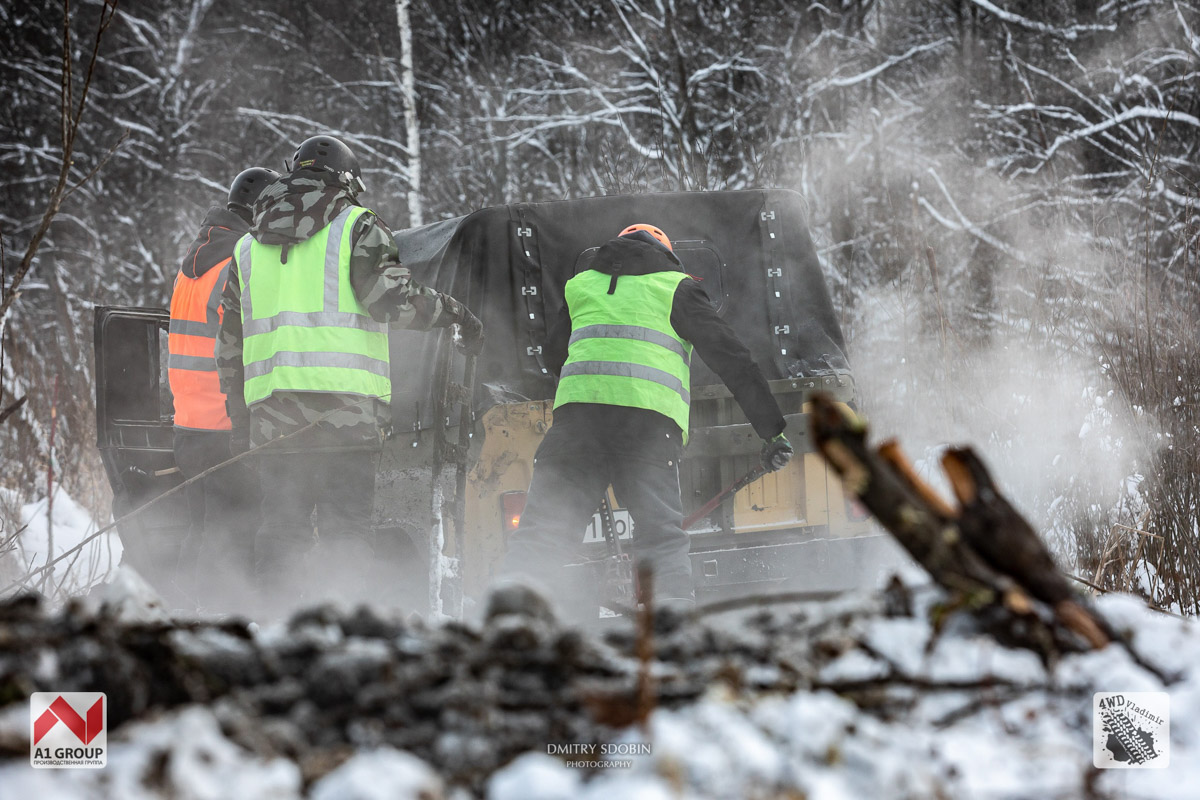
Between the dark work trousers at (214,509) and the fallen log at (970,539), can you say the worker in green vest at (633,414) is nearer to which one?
the dark work trousers at (214,509)

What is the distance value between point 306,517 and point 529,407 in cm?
113

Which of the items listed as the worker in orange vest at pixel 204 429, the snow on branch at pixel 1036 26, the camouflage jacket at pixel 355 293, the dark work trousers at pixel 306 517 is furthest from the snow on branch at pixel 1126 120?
the dark work trousers at pixel 306 517

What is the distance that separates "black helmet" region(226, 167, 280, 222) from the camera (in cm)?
491

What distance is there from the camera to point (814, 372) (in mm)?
4629

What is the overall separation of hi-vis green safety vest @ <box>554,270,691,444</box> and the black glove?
1.43 feet

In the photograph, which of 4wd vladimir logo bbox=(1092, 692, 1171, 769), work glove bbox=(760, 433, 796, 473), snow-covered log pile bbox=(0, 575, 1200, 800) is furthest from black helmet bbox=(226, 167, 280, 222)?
4wd vladimir logo bbox=(1092, 692, 1171, 769)

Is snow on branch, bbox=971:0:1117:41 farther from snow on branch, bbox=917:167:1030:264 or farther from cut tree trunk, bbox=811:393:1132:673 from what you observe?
cut tree trunk, bbox=811:393:1132:673

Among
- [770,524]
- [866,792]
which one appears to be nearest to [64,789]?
[866,792]

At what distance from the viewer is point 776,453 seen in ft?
13.3

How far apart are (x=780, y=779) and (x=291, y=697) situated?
0.64 meters

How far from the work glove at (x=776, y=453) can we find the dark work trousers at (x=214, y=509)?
254 cm

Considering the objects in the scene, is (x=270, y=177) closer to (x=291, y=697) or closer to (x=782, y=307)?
(x=782, y=307)

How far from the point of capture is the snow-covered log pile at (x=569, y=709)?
3.49ft

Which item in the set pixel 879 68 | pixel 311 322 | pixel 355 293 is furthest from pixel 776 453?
pixel 879 68
